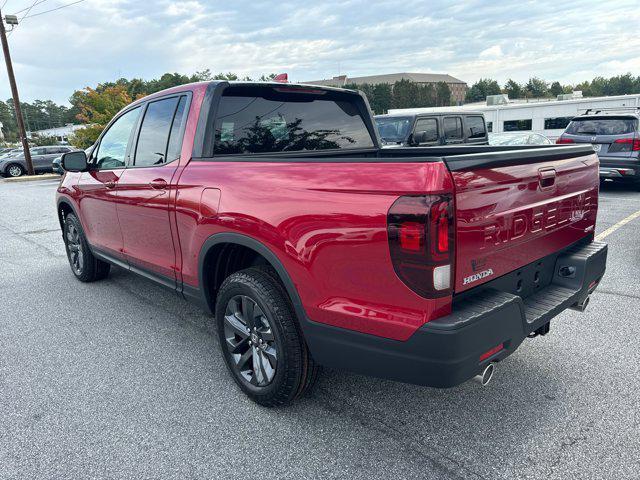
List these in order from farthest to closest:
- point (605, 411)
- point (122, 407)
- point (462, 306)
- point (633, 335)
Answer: point (633, 335)
point (122, 407)
point (605, 411)
point (462, 306)

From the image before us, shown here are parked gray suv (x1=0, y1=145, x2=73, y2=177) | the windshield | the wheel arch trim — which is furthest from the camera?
parked gray suv (x1=0, y1=145, x2=73, y2=177)

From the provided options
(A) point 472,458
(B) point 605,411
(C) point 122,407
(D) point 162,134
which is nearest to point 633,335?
(B) point 605,411

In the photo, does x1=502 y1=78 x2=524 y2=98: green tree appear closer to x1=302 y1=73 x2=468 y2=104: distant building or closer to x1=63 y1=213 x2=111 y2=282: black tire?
x1=302 y1=73 x2=468 y2=104: distant building

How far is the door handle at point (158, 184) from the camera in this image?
3.32 m

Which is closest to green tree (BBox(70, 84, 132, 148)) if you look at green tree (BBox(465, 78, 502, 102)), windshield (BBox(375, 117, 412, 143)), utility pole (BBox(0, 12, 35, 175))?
utility pole (BBox(0, 12, 35, 175))

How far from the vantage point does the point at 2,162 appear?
26.7 metres

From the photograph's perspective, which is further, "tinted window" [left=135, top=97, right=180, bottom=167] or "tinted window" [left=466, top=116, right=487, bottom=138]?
"tinted window" [left=466, top=116, right=487, bottom=138]

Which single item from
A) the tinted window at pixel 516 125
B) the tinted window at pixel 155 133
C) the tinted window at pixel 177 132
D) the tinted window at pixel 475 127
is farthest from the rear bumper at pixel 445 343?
the tinted window at pixel 516 125

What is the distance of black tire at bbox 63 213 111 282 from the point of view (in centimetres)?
512

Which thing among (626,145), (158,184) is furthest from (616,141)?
(158,184)

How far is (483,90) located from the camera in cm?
12194

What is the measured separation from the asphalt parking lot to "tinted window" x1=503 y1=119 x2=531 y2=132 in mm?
28256

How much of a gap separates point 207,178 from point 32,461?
175cm

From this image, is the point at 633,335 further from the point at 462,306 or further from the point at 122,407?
the point at 122,407
